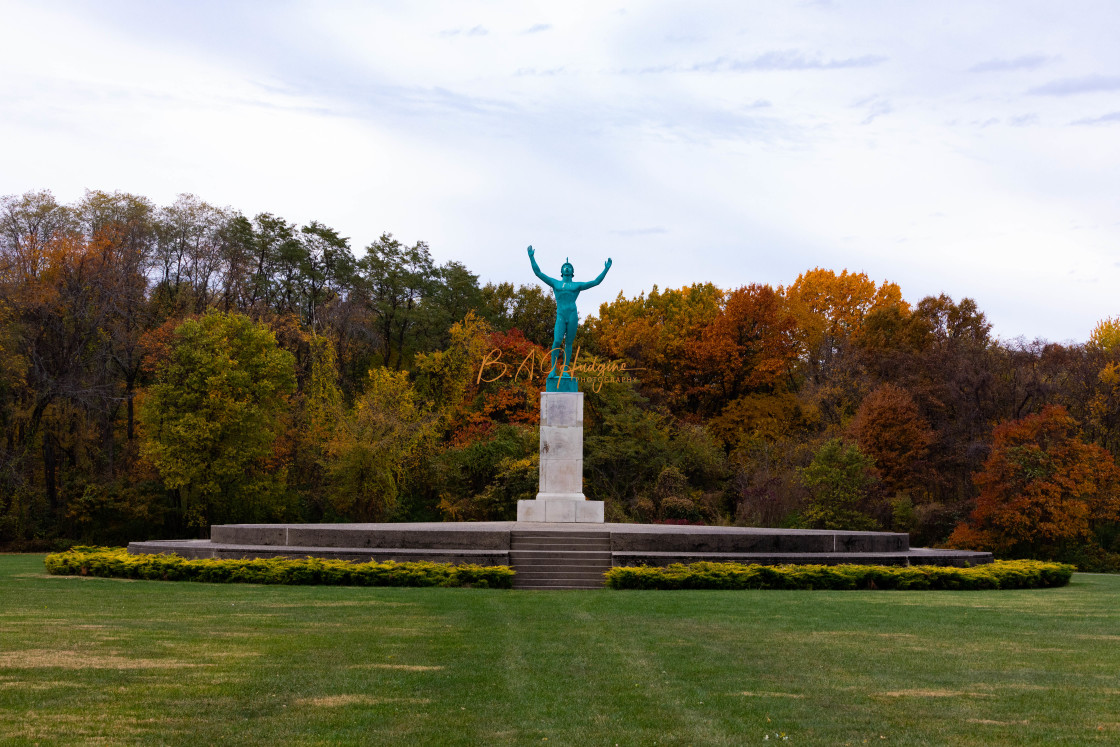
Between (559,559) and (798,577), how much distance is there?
16.8 feet

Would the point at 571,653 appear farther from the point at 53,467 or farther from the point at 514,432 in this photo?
the point at 53,467

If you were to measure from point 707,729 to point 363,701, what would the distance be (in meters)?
2.91

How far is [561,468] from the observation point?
95.1 ft

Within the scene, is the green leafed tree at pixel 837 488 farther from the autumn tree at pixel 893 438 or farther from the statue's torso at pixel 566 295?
the statue's torso at pixel 566 295

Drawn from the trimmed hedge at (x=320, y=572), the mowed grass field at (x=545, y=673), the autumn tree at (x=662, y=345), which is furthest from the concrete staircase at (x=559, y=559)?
the autumn tree at (x=662, y=345)

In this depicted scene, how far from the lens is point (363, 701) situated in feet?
28.2

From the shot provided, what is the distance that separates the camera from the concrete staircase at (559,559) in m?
21.5

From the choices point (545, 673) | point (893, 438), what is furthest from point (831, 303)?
point (545, 673)

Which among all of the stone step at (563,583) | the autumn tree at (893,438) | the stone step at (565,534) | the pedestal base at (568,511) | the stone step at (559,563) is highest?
the autumn tree at (893,438)

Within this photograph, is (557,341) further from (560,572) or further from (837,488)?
(837,488)

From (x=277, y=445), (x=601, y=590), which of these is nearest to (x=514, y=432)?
(x=277, y=445)

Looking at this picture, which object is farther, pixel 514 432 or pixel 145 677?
pixel 514 432

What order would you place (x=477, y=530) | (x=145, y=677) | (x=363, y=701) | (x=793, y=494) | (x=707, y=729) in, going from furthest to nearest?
(x=793, y=494)
(x=477, y=530)
(x=145, y=677)
(x=363, y=701)
(x=707, y=729)

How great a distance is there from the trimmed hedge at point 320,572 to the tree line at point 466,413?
19550 mm
